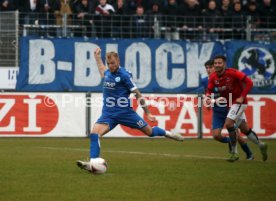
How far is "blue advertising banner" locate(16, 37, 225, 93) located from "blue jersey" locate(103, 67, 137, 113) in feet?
36.7

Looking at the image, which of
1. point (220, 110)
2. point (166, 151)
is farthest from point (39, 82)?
point (220, 110)

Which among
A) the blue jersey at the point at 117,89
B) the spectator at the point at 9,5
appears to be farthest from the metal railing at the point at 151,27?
the blue jersey at the point at 117,89

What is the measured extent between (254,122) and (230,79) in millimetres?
7932

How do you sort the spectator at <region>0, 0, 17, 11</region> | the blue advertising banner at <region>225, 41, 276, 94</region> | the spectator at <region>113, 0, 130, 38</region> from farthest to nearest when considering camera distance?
1. the blue advertising banner at <region>225, 41, 276, 94</region>
2. the spectator at <region>0, 0, 17, 11</region>
3. the spectator at <region>113, 0, 130, 38</region>

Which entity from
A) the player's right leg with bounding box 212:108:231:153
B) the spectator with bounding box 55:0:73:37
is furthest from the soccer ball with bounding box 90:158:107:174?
the spectator with bounding box 55:0:73:37

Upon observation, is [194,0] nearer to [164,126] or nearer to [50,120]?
[164,126]

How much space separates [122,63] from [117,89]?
40.0ft

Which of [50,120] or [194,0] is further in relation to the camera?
[194,0]

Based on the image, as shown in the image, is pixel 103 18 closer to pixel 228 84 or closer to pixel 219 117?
pixel 219 117

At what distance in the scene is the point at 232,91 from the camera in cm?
1719

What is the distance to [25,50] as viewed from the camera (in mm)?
25719

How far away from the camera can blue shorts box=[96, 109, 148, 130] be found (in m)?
14.7

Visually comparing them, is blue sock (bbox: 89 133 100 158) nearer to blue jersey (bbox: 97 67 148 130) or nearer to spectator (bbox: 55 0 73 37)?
blue jersey (bbox: 97 67 148 130)

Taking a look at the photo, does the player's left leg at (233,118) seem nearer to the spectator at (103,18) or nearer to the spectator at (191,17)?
the spectator at (103,18)
